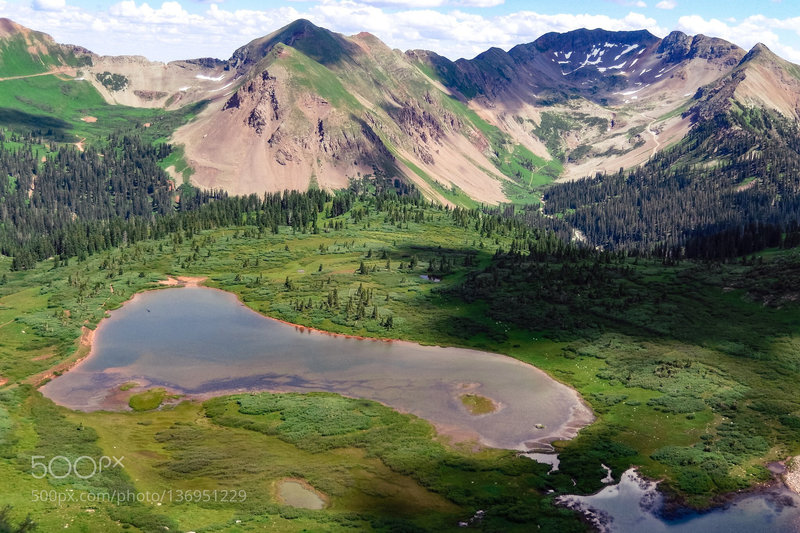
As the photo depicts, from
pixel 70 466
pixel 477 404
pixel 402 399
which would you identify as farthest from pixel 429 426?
pixel 70 466

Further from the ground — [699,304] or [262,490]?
[699,304]

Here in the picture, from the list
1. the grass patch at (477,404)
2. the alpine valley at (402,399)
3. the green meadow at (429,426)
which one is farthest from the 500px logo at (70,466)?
the grass patch at (477,404)

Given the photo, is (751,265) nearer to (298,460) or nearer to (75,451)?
(298,460)

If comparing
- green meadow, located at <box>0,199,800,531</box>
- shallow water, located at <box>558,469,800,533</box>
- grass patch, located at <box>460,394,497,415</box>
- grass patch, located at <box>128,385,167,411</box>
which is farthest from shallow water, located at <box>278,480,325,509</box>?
grass patch, located at <box>128,385,167,411</box>

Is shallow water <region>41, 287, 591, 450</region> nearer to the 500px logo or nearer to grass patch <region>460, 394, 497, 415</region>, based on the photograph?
grass patch <region>460, 394, 497, 415</region>

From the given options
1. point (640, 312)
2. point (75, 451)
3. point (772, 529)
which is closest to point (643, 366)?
point (640, 312)

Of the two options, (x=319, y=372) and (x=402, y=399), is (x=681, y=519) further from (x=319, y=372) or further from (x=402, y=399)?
(x=319, y=372)

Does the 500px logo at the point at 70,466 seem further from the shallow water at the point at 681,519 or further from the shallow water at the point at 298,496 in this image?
the shallow water at the point at 681,519
